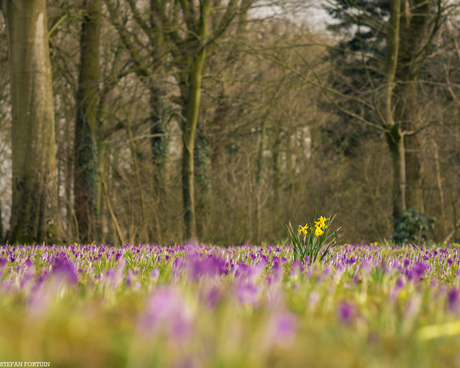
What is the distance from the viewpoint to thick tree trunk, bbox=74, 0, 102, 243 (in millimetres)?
12898

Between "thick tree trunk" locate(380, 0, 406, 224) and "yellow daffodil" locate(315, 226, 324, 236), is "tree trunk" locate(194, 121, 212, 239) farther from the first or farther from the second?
"yellow daffodil" locate(315, 226, 324, 236)

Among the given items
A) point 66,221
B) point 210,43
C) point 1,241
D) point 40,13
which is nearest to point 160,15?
point 210,43

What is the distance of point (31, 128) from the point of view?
25.5 ft

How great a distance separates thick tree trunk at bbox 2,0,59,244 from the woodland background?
0.07 feet

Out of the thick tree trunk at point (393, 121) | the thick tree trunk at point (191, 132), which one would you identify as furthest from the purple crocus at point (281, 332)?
the thick tree trunk at point (191, 132)

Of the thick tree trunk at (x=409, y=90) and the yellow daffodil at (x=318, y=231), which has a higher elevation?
the thick tree trunk at (x=409, y=90)

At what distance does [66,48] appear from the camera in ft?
52.6

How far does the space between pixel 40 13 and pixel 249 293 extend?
818cm

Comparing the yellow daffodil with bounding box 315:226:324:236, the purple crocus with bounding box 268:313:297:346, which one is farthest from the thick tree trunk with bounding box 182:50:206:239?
the purple crocus with bounding box 268:313:297:346

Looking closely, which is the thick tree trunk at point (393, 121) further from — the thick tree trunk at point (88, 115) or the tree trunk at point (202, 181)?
the thick tree trunk at point (88, 115)

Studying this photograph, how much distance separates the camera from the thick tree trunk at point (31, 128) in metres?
7.51

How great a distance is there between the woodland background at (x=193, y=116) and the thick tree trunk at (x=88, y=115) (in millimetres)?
41

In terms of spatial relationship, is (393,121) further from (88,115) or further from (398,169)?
(88,115)

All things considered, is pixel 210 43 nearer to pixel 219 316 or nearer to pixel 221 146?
pixel 221 146
